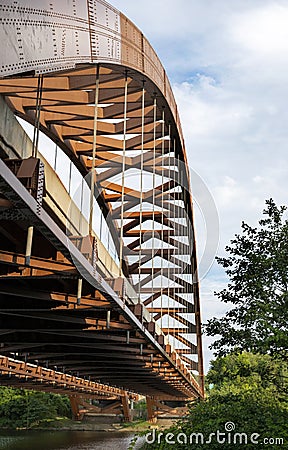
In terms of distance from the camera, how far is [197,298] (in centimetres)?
4366

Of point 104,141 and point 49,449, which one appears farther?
point 49,449

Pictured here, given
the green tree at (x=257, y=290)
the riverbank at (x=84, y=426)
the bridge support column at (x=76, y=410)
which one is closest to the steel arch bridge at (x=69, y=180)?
the green tree at (x=257, y=290)

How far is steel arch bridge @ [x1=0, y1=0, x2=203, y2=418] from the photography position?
5.92m

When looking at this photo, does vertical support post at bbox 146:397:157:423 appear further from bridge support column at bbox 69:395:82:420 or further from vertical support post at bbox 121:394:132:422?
bridge support column at bbox 69:395:82:420

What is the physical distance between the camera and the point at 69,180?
16984mm

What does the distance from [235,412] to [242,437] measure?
5.56ft

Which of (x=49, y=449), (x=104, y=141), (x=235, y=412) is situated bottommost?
(x=49, y=449)

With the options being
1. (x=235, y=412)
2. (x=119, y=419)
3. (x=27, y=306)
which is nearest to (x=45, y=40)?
(x=27, y=306)

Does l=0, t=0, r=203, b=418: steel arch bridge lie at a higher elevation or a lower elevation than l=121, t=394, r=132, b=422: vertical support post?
higher

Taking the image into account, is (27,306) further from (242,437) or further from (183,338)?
(183,338)

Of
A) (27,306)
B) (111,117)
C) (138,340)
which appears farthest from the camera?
(111,117)

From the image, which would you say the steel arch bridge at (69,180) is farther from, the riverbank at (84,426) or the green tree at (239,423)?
the riverbank at (84,426)
